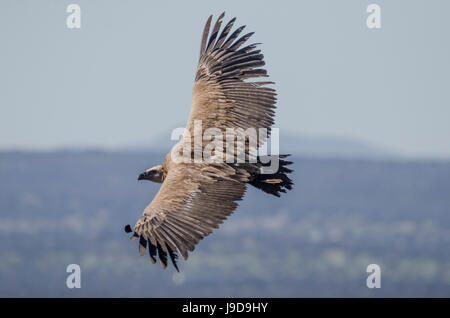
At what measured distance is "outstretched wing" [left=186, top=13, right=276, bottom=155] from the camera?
51.6 feet

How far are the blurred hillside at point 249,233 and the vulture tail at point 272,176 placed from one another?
68909 millimetres

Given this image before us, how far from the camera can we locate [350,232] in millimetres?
116938

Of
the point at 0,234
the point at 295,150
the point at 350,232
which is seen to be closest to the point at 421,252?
the point at 350,232

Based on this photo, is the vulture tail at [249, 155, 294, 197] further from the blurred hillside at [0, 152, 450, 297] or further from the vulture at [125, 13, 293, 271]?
the blurred hillside at [0, 152, 450, 297]

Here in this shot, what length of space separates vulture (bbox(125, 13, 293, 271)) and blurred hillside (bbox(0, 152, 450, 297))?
6848 centimetres

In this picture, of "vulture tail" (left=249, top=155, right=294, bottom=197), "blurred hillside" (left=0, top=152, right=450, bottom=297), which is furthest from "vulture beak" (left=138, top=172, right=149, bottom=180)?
"blurred hillside" (left=0, top=152, right=450, bottom=297)

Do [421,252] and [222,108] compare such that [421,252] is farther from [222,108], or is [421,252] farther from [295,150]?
[222,108]

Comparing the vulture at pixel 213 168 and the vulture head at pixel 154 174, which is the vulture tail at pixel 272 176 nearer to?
Answer: the vulture at pixel 213 168

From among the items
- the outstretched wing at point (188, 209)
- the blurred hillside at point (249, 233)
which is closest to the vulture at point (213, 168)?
the outstretched wing at point (188, 209)

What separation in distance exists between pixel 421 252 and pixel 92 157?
143 feet

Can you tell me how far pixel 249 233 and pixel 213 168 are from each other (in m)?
98.5

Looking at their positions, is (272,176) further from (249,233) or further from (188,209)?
(249,233)

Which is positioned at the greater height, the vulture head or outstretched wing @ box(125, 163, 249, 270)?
the vulture head

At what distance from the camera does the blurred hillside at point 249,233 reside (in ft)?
305
